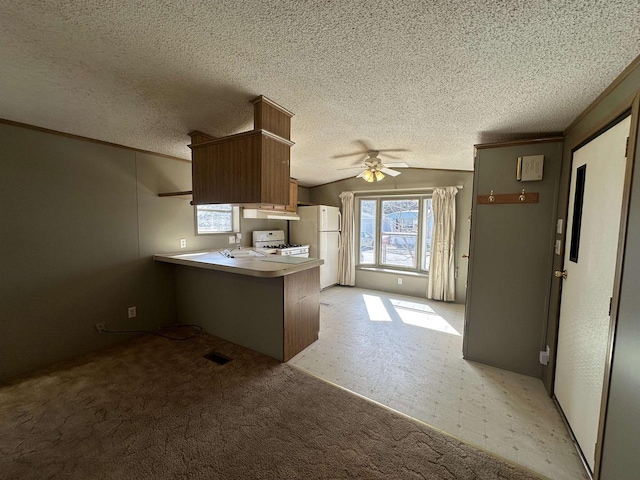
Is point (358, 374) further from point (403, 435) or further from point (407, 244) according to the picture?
point (407, 244)

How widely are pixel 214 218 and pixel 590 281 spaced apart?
161 inches

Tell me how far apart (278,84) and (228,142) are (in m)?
0.77

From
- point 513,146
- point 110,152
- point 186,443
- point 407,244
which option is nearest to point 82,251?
point 110,152

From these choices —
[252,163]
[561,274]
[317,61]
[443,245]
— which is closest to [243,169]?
[252,163]

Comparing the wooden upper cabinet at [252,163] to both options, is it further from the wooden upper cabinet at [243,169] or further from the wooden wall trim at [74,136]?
the wooden wall trim at [74,136]

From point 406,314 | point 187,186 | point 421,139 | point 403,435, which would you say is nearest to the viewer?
point 403,435

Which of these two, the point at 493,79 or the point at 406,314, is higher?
the point at 493,79

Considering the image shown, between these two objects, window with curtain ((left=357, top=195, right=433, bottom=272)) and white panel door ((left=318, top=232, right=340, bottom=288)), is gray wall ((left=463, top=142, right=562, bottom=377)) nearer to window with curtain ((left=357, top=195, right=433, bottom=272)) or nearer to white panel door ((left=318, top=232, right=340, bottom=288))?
window with curtain ((left=357, top=195, right=433, bottom=272))

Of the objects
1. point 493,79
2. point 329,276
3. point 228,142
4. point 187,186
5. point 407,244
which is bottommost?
point 329,276

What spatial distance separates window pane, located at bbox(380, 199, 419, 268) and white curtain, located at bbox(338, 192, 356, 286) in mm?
624

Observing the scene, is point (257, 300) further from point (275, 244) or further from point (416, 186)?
point (416, 186)

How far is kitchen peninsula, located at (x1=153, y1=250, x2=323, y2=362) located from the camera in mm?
2520

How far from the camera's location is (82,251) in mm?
2586

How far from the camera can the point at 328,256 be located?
521 centimetres
